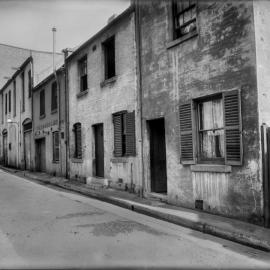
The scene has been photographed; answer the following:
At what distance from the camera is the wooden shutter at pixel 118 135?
11891mm

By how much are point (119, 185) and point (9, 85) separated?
21.4 meters

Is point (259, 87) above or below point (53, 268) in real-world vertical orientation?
above

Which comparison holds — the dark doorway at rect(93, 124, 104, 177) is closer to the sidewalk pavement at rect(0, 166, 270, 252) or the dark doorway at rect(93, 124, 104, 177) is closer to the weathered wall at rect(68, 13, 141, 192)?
the weathered wall at rect(68, 13, 141, 192)

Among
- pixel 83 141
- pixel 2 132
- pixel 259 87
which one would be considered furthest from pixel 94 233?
pixel 2 132

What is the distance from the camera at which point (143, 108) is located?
1036cm

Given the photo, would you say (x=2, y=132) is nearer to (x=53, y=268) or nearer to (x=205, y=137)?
(x=205, y=137)

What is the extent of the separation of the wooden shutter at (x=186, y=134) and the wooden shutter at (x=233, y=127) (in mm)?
1194

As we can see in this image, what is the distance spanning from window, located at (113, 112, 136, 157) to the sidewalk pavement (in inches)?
57.2

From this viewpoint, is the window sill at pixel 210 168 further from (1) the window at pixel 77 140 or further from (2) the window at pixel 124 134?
(1) the window at pixel 77 140

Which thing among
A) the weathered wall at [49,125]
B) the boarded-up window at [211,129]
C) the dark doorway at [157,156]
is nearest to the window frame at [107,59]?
the dark doorway at [157,156]

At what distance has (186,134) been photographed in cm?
856

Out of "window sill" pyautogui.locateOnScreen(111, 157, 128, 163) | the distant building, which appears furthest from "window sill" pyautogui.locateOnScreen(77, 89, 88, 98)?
the distant building

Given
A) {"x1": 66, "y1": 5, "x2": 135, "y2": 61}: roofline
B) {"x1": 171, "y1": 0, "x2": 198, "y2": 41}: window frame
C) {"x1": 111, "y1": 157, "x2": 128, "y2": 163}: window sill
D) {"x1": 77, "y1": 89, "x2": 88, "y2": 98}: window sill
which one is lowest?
{"x1": 111, "y1": 157, "x2": 128, "y2": 163}: window sill

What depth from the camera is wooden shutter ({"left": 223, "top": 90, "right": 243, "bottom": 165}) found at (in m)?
7.09
